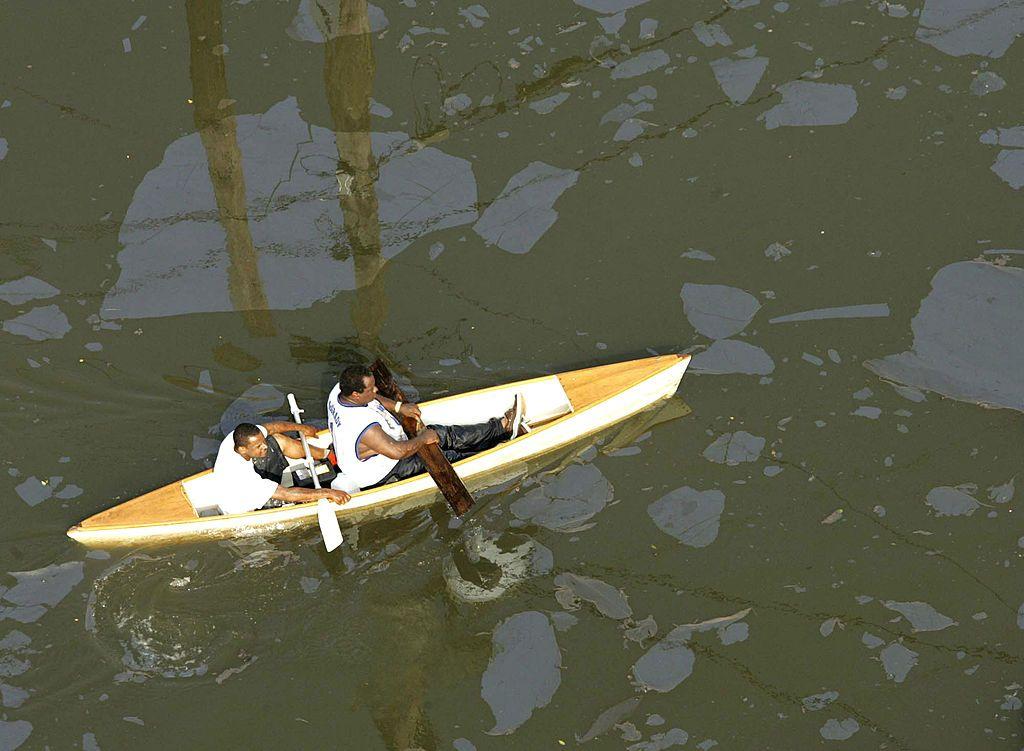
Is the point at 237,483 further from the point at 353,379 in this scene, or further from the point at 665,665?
the point at 665,665

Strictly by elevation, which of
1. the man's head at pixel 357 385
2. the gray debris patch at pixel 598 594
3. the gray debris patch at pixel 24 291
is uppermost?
the gray debris patch at pixel 24 291

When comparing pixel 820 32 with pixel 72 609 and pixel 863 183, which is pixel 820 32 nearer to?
pixel 863 183

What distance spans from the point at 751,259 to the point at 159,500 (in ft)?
17.3

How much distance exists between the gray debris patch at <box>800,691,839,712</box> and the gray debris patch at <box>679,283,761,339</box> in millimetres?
3055

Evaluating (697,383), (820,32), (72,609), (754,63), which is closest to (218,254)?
(72,609)

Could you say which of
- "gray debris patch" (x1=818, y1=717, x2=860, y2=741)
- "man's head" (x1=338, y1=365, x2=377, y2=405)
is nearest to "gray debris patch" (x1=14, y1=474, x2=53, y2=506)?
"man's head" (x1=338, y1=365, x2=377, y2=405)

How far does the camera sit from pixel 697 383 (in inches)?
355

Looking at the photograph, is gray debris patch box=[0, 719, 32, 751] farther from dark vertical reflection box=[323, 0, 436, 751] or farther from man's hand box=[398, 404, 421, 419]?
man's hand box=[398, 404, 421, 419]

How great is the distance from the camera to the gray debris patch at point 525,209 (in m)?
9.98

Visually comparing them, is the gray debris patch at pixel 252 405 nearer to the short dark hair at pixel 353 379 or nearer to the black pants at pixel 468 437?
the short dark hair at pixel 353 379

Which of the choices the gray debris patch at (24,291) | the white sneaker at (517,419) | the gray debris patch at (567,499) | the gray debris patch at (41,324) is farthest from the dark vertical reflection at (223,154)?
the gray debris patch at (567,499)

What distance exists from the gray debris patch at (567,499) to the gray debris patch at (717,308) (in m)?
1.66

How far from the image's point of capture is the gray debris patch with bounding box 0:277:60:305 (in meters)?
9.70

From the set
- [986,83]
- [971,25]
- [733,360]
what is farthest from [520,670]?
[971,25]
